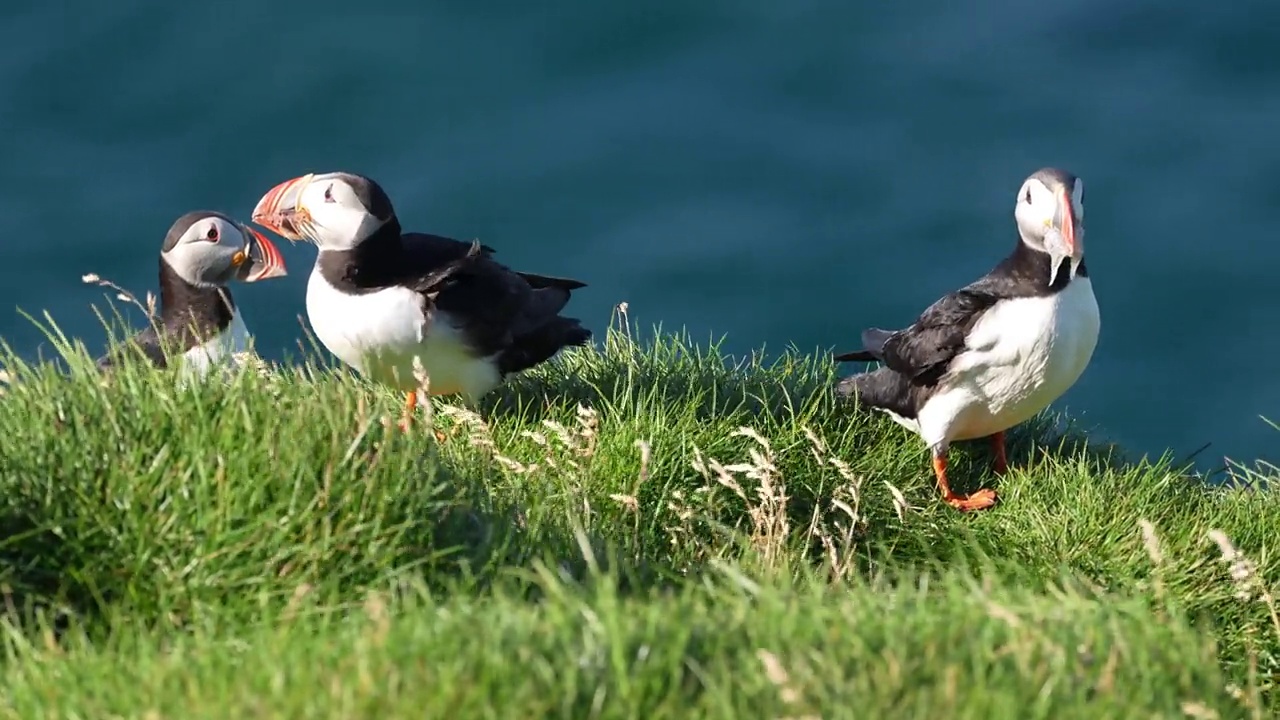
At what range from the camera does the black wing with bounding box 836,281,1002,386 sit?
6.41 meters

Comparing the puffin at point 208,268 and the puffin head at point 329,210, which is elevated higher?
the puffin head at point 329,210

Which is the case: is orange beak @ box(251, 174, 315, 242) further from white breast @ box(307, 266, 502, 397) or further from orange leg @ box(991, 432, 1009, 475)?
orange leg @ box(991, 432, 1009, 475)

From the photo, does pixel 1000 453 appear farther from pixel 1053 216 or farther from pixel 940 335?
pixel 1053 216

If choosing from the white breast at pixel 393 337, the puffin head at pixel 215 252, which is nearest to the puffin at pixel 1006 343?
the white breast at pixel 393 337

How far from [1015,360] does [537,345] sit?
165 cm

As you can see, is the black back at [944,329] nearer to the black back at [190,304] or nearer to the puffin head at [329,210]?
the puffin head at [329,210]

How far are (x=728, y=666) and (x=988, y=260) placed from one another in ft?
33.4

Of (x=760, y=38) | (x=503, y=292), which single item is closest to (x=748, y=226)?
(x=760, y=38)

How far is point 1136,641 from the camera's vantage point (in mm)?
3713

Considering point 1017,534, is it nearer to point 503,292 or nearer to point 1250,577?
point 1250,577

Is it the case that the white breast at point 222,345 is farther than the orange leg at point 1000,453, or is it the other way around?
the orange leg at point 1000,453

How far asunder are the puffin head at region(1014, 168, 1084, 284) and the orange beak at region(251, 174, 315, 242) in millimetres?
2422

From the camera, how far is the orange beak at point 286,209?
633 centimetres

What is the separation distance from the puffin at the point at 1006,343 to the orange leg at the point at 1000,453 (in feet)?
0.50
